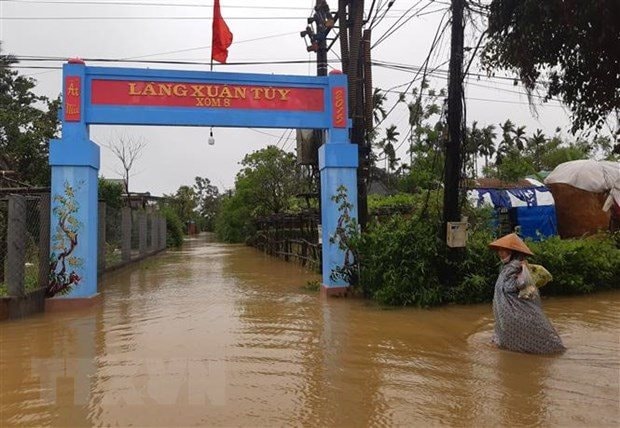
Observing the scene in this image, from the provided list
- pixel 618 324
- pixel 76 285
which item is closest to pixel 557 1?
pixel 618 324

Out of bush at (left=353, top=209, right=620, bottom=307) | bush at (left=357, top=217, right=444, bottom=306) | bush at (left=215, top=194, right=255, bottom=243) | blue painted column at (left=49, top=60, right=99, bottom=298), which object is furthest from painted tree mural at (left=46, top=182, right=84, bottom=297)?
bush at (left=215, top=194, right=255, bottom=243)

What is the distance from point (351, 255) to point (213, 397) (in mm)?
6490

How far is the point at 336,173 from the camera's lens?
1090 centimetres

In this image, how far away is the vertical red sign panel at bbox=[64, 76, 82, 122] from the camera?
389 inches

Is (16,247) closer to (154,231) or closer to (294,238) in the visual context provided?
(294,238)

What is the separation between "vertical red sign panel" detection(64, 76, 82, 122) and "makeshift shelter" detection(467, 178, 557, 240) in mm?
11602

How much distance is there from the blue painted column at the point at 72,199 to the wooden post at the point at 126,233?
27.4ft

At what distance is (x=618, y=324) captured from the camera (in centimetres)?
784

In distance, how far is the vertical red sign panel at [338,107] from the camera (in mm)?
10938

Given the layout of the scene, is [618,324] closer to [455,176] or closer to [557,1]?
[455,176]

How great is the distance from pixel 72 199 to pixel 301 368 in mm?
6231

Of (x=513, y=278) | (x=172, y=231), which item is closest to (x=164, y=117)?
(x=513, y=278)

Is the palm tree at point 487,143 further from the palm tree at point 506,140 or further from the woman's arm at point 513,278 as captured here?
the woman's arm at point 513,278

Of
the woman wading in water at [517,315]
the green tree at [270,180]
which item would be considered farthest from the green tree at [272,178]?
the woman wading in water at [517,315]
